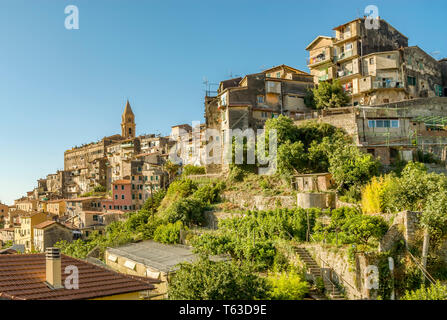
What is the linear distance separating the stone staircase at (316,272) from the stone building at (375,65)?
21940 millimetres

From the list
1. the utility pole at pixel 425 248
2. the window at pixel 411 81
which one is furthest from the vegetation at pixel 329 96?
the utility pole at pixel 425 248

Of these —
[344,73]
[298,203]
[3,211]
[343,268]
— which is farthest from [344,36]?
[3,211]

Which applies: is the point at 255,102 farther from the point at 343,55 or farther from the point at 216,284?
the point at 216,284

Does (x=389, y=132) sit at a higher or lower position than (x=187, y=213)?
higher

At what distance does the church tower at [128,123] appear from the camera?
89438 millimetres

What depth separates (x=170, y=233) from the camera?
28.3 meters

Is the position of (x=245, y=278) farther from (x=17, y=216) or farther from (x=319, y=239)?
(x=17, y=216)

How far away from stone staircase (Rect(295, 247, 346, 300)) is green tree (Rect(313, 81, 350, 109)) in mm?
20618

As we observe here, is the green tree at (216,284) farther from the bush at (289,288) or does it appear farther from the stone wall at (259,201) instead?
the stone wall at (259,201)

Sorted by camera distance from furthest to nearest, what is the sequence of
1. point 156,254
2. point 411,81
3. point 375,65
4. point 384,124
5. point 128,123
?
point 128,123, point 411,81, point 375,65, point 384,124, point 156,254

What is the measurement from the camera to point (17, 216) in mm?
64750

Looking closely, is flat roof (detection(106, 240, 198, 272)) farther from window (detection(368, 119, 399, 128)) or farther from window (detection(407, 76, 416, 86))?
window (detection(407, 76, 416, 86))

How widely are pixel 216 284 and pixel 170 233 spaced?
15291 mm

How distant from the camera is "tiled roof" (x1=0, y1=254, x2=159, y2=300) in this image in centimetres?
1116
